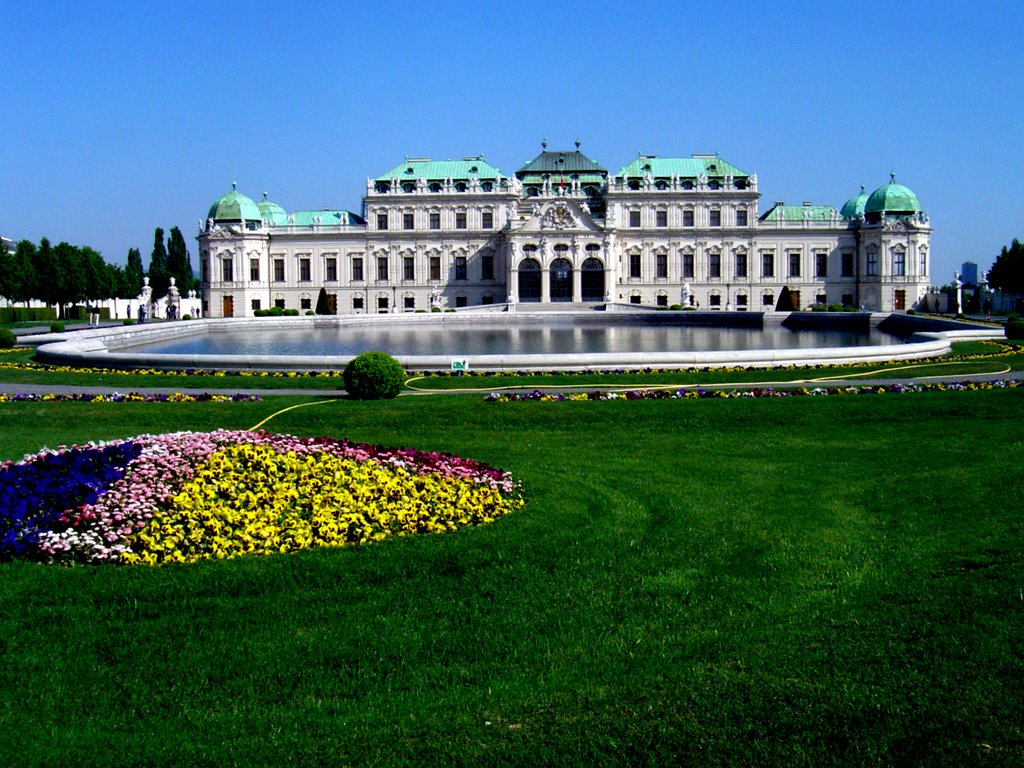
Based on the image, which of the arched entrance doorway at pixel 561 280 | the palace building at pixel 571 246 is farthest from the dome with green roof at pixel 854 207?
the arched entrance doorway at pixel 561 280

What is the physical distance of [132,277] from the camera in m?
105

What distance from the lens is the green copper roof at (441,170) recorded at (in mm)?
91938

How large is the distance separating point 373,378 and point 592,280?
6863 cm

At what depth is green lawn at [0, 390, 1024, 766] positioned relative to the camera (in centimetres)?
646

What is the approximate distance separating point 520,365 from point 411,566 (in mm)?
19757

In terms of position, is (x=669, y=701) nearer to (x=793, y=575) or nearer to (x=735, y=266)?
(x=793, y=575)

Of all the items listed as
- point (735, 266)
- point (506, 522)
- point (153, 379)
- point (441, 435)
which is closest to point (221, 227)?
point (735, 266)

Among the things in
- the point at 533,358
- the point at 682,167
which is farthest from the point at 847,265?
the point at 533,358

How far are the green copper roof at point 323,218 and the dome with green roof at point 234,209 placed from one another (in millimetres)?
3511

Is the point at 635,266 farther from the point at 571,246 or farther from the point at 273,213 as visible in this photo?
the point at 273,213

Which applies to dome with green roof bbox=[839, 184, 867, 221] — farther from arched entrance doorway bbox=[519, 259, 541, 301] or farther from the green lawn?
the green lawn

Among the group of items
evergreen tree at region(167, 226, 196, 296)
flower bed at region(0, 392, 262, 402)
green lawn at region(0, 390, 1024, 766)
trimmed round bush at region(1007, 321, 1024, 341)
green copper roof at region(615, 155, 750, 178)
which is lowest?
green lawn at region(0, 390, 1024, 766)

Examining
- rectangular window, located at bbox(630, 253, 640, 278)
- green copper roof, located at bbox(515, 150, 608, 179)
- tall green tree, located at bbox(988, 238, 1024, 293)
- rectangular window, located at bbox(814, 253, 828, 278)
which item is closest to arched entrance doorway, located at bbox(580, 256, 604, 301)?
rectangular window, located at bbox(630, 253, 640, 278)

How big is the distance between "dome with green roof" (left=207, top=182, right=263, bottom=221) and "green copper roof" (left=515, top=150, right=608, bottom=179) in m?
24.5
